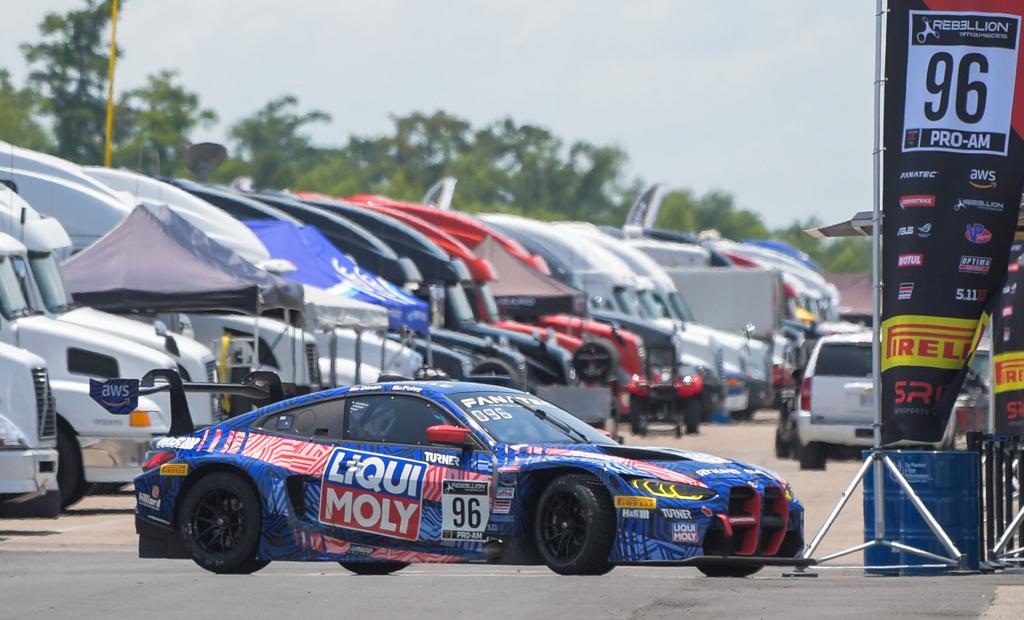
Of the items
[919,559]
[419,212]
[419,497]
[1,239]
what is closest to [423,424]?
[419,497]

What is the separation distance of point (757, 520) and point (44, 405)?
8.02 meters

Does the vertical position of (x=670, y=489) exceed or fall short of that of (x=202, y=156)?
it falls short

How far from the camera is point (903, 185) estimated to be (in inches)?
549

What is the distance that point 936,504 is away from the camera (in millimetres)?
14078

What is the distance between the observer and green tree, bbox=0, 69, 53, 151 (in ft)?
171

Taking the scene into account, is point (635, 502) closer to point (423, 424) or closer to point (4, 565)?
point (423, 424)

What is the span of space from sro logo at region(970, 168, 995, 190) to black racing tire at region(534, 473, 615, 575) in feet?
10.1

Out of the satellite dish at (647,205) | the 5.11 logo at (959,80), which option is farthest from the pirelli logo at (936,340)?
the satellite dish at (647,205)

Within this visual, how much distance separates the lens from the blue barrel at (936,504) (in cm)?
1407

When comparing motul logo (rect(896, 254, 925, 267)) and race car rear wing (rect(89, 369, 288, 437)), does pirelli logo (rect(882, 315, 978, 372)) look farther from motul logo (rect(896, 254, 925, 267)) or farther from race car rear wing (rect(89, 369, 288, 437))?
race car rear wing (rect(89, 369, 288, 437))

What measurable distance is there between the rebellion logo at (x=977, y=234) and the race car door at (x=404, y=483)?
337cm

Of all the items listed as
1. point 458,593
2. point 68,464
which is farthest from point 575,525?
point 68,464

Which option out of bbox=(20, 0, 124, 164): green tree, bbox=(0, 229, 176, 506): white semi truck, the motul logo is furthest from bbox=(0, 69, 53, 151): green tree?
the motul logo

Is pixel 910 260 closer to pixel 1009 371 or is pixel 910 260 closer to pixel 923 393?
pixel 923 393
